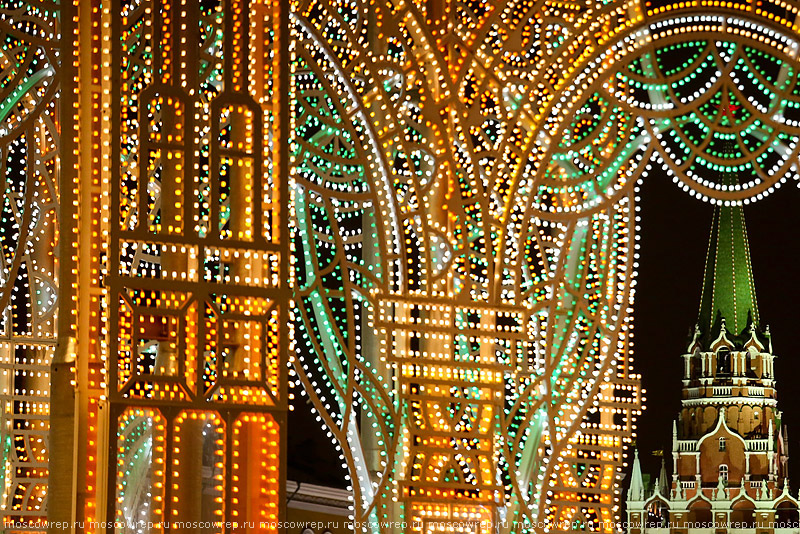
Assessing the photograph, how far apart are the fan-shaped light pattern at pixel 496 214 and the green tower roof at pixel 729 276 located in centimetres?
7258

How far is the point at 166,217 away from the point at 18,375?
22.2ft

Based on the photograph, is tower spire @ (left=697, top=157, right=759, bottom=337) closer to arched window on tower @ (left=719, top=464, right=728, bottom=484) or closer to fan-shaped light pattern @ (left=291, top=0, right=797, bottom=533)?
arched window on tower @ (left=719, top=464, right=728, bottom=484)

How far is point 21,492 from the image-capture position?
13359mm

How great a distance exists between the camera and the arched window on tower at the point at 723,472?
290ft

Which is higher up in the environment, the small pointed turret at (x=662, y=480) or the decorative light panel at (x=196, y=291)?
the decorative light panel at (x=196, y=291)

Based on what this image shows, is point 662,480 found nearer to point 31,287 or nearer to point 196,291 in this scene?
point 31,287

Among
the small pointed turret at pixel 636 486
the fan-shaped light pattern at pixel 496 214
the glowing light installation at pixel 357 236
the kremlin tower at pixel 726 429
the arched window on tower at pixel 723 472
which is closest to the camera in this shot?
the glowing light installation at pixel 357 236

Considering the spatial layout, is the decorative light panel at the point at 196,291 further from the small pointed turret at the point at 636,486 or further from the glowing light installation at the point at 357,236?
the small pointed turret at the point at 636,486

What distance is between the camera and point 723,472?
89.1 meters

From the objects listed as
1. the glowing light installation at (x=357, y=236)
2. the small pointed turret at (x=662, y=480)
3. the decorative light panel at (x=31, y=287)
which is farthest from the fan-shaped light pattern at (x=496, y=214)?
the small pointed turret at (x=662, y=480)

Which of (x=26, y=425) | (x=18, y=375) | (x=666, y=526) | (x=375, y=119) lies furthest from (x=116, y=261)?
(x=666, y=526)

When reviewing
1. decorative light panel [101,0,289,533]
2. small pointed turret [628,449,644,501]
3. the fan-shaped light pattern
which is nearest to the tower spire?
small pointed turret [628,449,644,501]

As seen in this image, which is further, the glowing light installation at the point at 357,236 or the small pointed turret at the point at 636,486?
the small pointed turret at the point at 636,486

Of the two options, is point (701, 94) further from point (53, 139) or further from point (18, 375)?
point (18, 375)
